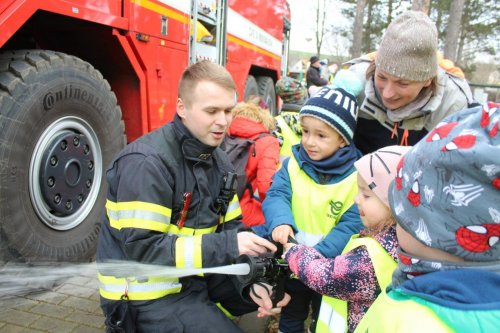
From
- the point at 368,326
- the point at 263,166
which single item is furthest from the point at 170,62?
the point at 368,326

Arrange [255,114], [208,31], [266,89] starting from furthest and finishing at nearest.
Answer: [266,89] < [208,31] < [255,114]

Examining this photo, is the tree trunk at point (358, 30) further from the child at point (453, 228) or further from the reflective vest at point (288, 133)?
the child at point (453, 228)

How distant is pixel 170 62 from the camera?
13.6 feet

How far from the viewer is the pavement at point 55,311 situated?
2666mm

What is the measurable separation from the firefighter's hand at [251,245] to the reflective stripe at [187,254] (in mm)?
187

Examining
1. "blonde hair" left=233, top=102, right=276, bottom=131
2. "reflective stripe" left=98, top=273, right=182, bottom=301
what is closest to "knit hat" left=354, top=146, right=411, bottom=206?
"reflective stripe" left=98, top=273, right=182, bottom=301

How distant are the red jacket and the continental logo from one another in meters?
1.10

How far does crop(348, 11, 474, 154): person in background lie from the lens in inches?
85.7

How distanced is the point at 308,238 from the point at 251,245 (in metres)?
0.49

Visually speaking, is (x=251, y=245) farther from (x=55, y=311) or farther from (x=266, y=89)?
(x=266, y=89)

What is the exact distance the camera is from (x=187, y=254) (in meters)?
1.92

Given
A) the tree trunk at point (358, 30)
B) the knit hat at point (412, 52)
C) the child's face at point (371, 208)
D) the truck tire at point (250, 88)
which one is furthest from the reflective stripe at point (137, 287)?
→ the tree trunk at point (358, 30)

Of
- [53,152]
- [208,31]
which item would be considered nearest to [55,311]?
[53,152]

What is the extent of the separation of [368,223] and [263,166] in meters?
1.38
